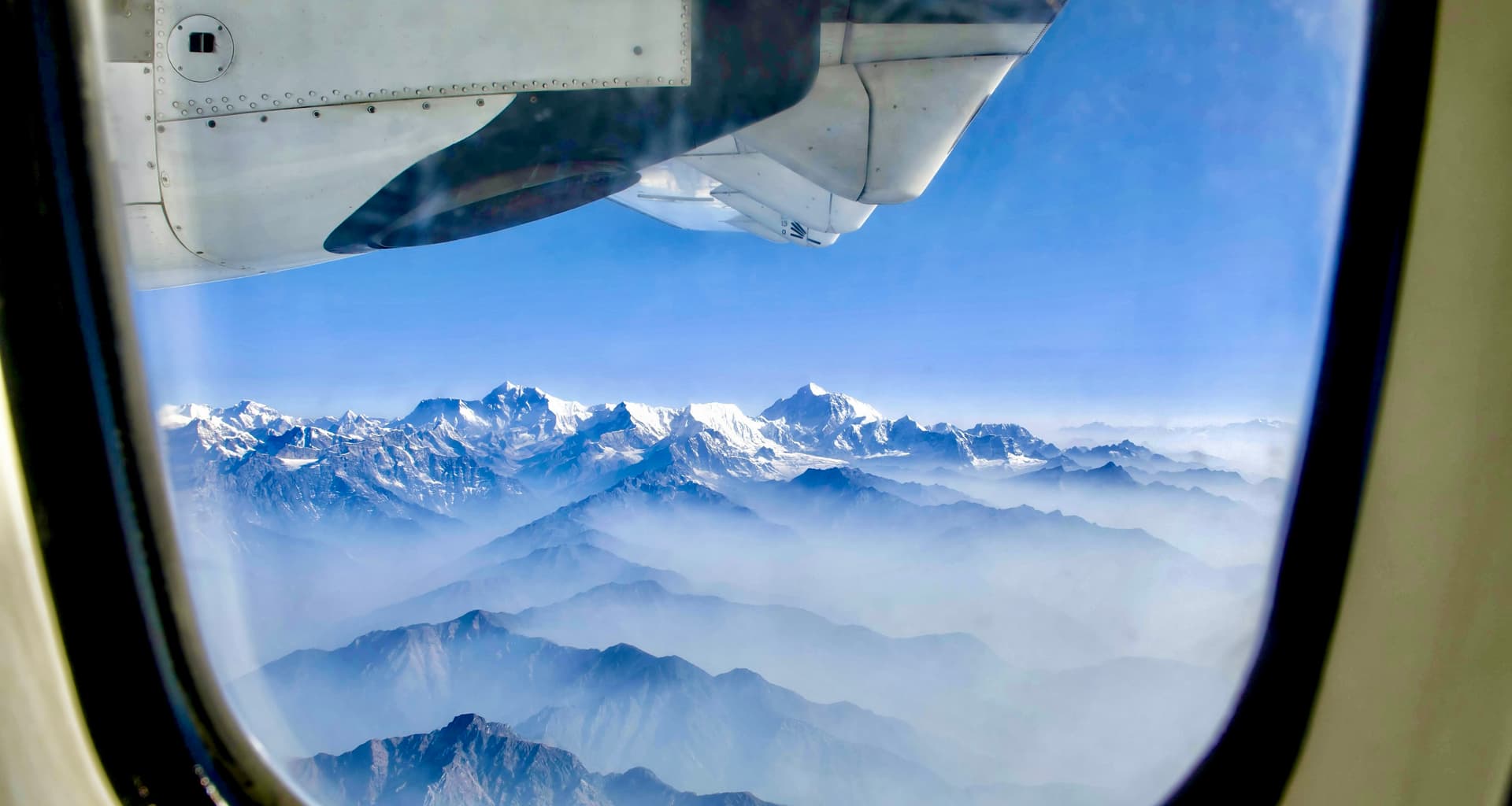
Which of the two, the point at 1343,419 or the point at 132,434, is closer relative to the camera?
the point at 1343,419

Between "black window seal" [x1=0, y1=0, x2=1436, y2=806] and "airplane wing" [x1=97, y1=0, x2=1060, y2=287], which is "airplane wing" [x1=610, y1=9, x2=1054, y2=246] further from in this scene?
"black window seal" [x1=0, y1=0, x2=1436, y2=806]

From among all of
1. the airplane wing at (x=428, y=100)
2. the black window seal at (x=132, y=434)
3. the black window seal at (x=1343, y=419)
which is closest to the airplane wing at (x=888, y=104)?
the airplane wing at (x=428, y=100)

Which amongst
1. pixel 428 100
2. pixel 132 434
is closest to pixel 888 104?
pixel 428 100

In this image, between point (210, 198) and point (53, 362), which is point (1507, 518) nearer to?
point (53, 362)

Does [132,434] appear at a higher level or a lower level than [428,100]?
lower

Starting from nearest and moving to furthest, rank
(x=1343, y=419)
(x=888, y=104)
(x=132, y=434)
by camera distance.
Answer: (x=1343, y=419) → (x=132, y=434) → (x=888, y=104)

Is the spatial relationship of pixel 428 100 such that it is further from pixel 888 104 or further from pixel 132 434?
pixel 888 104

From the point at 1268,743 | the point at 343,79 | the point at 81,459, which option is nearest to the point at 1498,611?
the point at 1268,743

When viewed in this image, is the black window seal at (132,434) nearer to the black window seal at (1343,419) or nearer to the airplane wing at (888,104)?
the black window seal at (1343,419)
